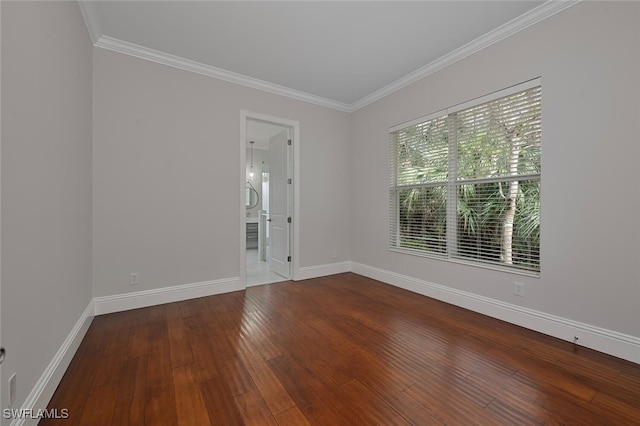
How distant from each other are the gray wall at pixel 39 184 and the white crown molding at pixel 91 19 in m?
0.12

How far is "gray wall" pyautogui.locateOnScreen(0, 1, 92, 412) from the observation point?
46.9 inches

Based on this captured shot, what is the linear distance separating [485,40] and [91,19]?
385cm

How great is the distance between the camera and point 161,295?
10.3 ft

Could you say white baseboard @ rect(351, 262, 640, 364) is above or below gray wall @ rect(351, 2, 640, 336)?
below

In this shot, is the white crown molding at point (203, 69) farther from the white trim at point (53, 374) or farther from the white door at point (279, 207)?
the white trim at point (53, 374)

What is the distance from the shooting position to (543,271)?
2.40 meters

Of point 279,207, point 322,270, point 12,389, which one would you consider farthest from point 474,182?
point 12,389

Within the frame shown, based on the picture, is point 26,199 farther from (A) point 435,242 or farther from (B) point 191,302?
(A) point 435,242

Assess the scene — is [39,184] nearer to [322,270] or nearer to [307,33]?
[307,33]

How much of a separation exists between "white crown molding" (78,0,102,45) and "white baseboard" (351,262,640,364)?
4.42 m

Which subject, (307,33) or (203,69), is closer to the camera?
(307,33)
